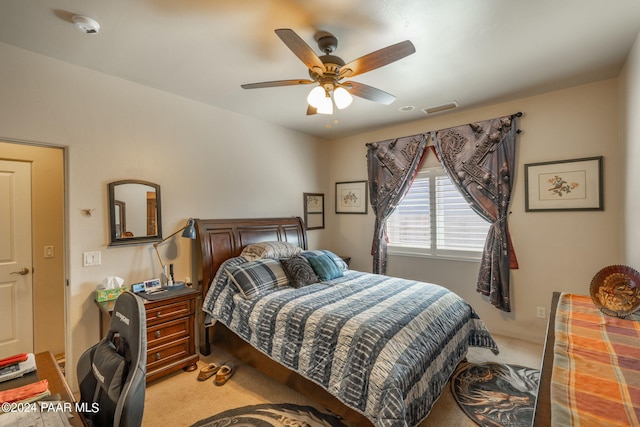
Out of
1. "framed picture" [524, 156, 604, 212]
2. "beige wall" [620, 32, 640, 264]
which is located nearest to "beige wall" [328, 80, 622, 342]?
"framed picture" [524, 156, 604, 212]

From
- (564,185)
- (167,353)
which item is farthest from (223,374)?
(564,185)

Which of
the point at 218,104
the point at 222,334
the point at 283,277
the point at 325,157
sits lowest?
the point at 222,334

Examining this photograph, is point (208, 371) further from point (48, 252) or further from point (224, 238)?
point (48, 252)

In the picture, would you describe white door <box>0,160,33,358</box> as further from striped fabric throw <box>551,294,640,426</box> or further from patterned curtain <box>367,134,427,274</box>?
striped fabric throw <box>551,294,640,426</box>

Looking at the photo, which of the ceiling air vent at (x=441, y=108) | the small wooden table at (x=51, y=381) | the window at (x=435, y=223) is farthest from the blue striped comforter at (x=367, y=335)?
the ceiling air vent at (x=441, y=108)

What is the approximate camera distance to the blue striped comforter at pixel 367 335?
169 centimetres

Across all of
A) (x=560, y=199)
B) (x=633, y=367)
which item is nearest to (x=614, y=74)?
(x=560, y=199)

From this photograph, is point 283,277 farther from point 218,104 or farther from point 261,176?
point 218,104

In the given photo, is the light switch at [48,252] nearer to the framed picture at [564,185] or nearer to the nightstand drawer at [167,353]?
the nightstand drawer at [167,353]

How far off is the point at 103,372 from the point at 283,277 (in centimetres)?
183

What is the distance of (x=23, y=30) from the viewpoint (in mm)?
1912

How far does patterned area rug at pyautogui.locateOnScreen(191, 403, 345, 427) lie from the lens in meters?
2.00

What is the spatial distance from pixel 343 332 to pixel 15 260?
337 centimetres

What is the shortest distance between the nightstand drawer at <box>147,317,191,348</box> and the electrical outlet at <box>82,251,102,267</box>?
748 mm
